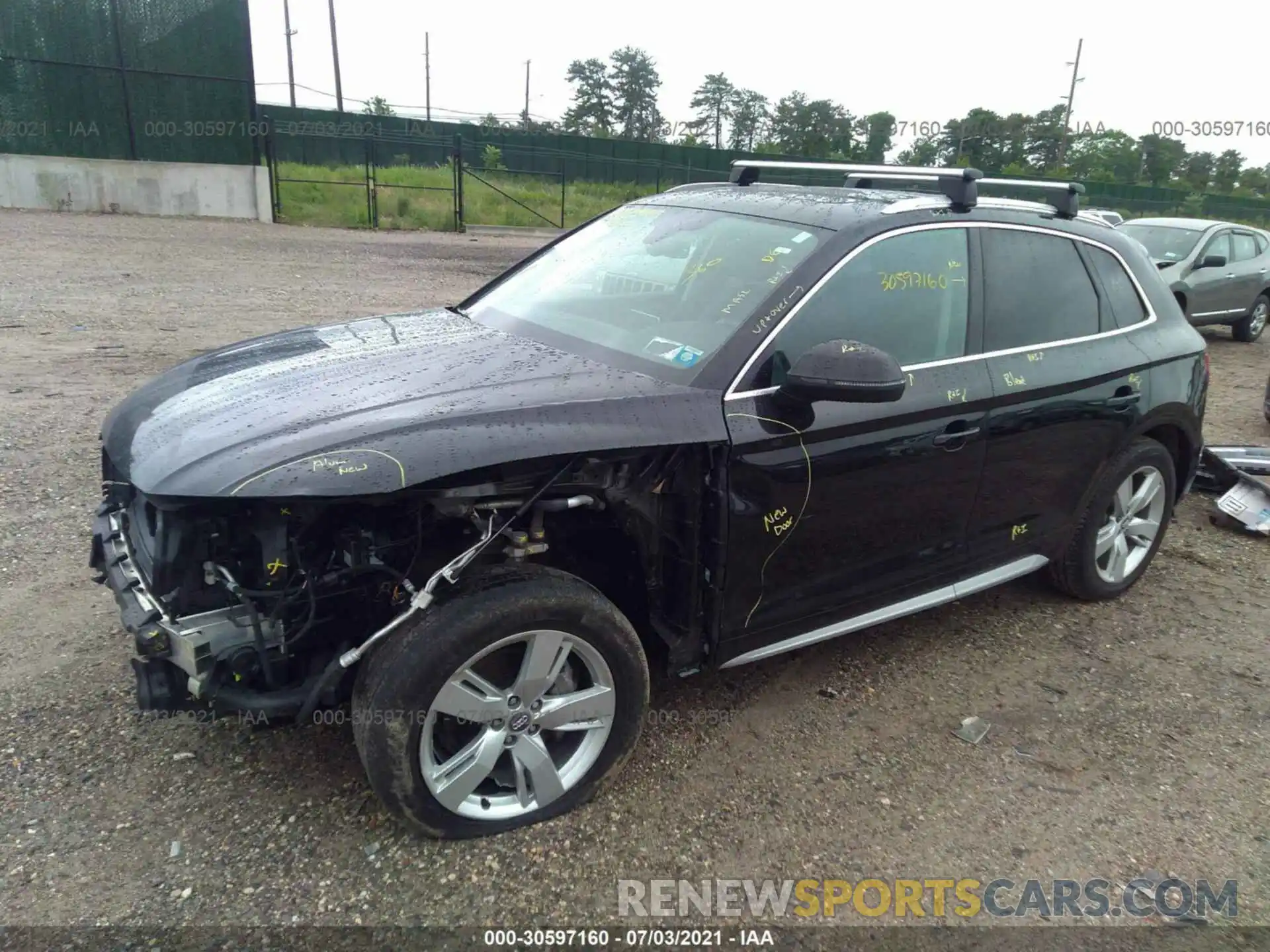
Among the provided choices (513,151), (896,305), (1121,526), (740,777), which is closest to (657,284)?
(896,305)

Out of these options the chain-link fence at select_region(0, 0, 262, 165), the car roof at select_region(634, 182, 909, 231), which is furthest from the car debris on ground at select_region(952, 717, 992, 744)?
the chain-link fence at select_region(0, 0, 262, 165)

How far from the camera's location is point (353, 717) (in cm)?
240

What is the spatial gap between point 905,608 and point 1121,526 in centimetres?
156

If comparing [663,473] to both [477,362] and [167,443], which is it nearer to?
[477,362]

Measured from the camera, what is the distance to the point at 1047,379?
3.50 meters

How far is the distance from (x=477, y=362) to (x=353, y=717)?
1151 millimetres

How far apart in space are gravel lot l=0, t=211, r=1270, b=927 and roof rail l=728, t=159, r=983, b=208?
1882 millimetres

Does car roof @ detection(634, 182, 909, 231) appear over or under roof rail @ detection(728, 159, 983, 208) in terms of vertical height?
under

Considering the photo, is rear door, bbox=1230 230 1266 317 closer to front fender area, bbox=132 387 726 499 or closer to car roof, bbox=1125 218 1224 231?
car roof, bbox=1125 218 1224 231

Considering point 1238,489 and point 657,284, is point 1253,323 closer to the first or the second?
point 1238,489

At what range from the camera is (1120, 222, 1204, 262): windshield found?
10867 mm

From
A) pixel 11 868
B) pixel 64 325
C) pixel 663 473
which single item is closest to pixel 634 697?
pixel 663 473

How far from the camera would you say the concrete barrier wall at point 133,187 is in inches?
693

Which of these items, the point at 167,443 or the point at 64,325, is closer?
the point at 167,443
